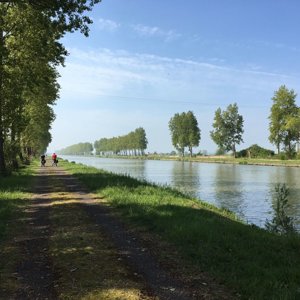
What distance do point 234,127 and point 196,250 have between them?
129087 millimetres

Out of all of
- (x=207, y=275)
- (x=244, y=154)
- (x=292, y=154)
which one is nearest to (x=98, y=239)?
(x=207, y=275)

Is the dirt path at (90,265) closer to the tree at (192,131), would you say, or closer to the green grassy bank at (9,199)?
the green grassy bank at (9,199)

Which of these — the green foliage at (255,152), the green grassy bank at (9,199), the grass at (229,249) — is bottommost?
the grass at (229,249)

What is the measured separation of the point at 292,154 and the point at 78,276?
105 m

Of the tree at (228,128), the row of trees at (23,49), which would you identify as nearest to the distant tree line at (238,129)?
the tree at (228,128)

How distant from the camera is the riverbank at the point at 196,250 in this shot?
7805 millimetres

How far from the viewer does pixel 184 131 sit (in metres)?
165

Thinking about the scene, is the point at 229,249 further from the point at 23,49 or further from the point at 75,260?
the point at 23,49

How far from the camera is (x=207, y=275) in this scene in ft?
27.3

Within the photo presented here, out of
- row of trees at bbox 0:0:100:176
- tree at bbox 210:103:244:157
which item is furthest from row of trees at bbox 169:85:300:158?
row of trees at bbox 0:0:100:176

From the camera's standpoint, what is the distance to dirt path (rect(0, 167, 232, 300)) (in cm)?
731

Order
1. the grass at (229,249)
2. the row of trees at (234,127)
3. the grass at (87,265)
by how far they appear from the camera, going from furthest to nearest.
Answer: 1. the row of trees at (234,127)
2. the grass at (229,249)
3. the grass at (87,265)

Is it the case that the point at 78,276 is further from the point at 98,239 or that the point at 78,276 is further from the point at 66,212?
the point at 66,212

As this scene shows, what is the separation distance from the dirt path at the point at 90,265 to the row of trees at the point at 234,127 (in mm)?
92765
